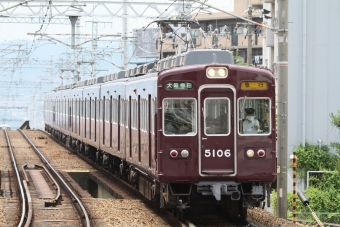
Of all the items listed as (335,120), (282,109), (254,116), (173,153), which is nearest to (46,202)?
(173,153)

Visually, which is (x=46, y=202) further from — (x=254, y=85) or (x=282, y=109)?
(x=254, y=85)

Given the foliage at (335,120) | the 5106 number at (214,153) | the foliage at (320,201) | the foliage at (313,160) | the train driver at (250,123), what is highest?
the train driver at (250,123)

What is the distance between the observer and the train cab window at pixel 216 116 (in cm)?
1177

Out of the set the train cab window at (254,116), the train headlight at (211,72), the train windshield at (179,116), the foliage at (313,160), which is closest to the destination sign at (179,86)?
the train windshield at (179,116)

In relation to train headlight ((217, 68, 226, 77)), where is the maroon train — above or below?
below

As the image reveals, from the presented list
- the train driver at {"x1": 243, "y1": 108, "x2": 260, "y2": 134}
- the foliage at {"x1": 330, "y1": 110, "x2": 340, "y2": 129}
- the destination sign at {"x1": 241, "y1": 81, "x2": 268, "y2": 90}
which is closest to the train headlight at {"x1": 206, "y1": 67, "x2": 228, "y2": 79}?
the destination sign at {"x1": 241, "y1": 81, "x2": 268, "y2": 90}

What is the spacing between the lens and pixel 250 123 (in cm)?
1186

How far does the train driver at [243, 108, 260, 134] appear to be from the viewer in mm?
11836

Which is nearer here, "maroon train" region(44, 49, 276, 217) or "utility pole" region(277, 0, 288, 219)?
"maroon train" region(44, 49, 276, 217)

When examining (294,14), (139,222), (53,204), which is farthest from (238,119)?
(294,14)

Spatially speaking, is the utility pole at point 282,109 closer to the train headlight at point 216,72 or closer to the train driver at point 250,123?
the train driver at point 250,123

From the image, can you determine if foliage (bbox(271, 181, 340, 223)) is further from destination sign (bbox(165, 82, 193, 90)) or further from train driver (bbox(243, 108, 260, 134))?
destination sign (bbox(165, 82, 193, 90))

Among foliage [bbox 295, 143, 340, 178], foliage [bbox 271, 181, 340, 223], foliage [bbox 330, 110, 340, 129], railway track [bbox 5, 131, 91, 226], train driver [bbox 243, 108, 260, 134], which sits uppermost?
train driver [bbox 243, 108, 260, 134]

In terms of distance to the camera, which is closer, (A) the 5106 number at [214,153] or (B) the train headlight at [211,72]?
(A) the 5106 number at [214,153]
